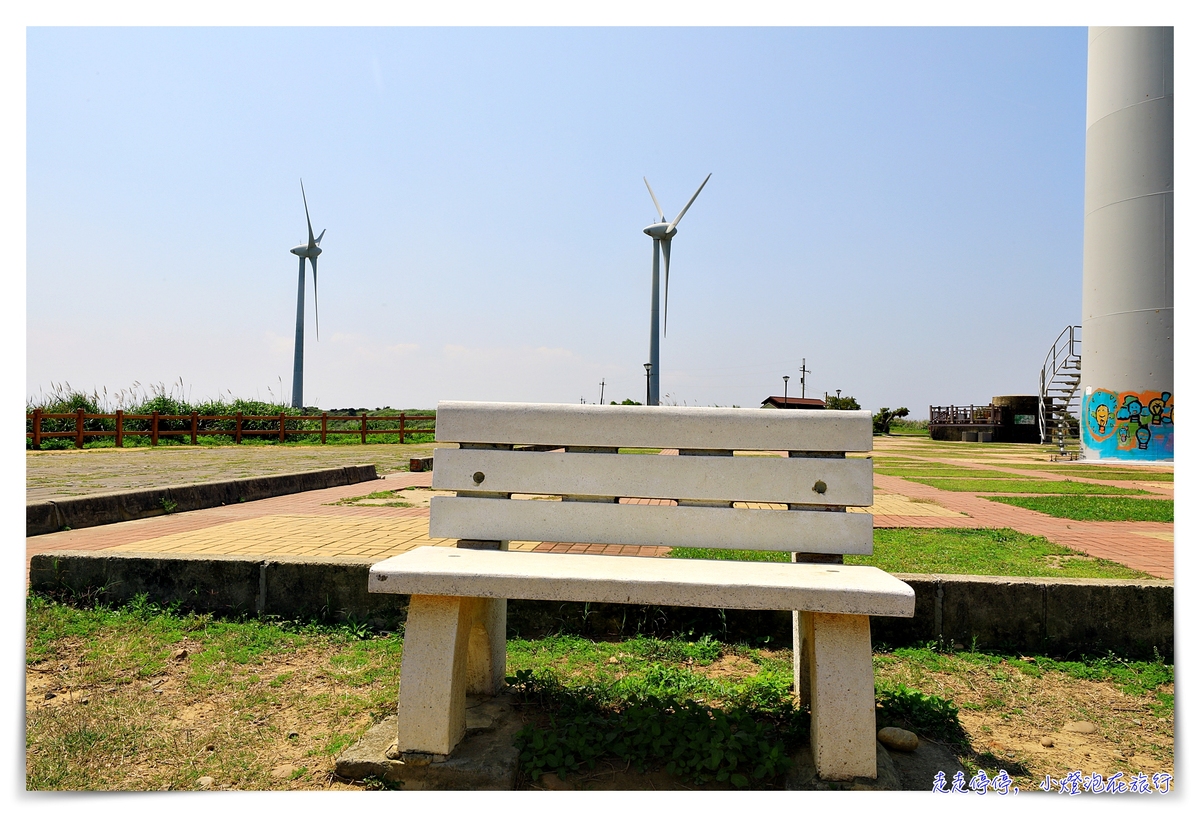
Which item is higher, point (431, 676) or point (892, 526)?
point (431, 676)

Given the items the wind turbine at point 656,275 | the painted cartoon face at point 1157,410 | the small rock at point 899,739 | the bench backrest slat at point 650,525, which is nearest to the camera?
the small rock at point 899,739

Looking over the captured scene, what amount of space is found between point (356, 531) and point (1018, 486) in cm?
1038

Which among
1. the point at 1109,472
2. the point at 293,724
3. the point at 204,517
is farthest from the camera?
the point at 1109,472

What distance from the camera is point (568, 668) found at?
296cm

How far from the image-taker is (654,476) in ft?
8.58

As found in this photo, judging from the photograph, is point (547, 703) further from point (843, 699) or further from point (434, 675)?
point (843, 699)

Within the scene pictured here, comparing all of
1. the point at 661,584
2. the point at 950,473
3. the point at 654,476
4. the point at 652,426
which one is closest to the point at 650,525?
the point at 654,476

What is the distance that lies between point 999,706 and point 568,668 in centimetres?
162

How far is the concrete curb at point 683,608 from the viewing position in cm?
320

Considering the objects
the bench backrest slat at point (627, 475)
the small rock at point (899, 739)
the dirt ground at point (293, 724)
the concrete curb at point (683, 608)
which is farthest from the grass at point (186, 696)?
the small rock at point (899, 739)

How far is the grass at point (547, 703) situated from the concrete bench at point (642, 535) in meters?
0.27

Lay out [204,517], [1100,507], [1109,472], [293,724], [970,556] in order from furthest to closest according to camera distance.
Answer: [1109,472] → [1100,507] → [204,517] → [970,556] → [293,724]

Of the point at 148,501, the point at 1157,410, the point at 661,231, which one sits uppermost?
the point at 661,231

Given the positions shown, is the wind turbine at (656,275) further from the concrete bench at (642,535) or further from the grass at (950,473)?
the concrete bench at (642,535)
